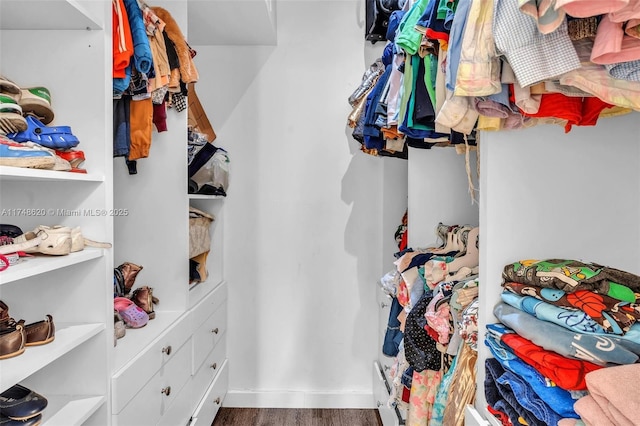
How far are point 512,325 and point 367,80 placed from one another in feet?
4.78

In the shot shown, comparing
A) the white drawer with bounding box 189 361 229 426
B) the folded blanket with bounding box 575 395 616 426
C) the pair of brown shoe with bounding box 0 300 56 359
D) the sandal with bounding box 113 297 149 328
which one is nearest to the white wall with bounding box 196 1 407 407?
the white drawer with bounding box 189 361 229 426

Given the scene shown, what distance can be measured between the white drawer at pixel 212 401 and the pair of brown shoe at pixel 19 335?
1.11 meters

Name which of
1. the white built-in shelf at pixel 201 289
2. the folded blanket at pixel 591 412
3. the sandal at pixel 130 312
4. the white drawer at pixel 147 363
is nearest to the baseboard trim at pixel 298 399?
the white built-in shelf at pixel 201 289

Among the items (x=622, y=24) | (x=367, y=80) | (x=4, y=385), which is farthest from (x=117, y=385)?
(x=367, y=80)

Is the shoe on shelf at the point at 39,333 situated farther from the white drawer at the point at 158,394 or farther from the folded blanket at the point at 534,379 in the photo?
the folded blanket at the point at 534,379

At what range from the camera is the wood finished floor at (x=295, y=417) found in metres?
2.51

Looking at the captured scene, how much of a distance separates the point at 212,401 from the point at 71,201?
1.47 m

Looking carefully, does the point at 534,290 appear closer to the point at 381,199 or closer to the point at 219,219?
the point at 381,199

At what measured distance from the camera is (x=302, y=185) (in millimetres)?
2705

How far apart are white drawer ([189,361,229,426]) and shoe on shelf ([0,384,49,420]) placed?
41.9 inches

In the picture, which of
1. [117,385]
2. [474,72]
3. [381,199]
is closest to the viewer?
[474,72]

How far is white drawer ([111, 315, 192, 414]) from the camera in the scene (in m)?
1.37

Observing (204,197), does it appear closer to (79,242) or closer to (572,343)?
(79,242)

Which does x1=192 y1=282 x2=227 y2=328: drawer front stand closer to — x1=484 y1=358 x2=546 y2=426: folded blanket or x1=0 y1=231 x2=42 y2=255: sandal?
x1=0 y1=231 x2=42 y2=255: sandal
